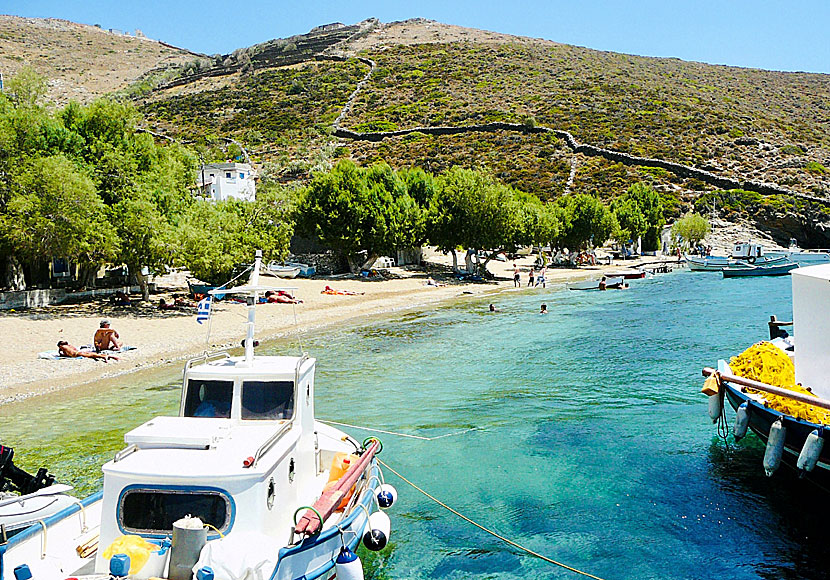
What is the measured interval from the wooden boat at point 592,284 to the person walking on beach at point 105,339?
35.7 m

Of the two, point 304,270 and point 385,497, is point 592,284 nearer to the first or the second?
point 304,270

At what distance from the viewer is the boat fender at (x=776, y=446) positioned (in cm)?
1138

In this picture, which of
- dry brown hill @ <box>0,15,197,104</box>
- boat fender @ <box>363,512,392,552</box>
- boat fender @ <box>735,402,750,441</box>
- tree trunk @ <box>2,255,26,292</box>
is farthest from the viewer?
dry brown hill @ <box>0,15,197,104</box>

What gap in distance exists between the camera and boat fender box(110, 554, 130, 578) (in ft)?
22.4

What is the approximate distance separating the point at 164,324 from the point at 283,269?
2092cm

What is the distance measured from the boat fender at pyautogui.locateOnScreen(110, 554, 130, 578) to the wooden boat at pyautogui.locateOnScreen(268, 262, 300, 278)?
144ft

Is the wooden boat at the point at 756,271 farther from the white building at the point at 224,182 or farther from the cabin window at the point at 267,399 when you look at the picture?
the cabin window at the point at 267,399

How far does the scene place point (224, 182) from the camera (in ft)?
211

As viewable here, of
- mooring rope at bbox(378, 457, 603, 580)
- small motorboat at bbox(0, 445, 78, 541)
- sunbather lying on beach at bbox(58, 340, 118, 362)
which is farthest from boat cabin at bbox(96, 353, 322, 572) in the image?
sunbather lying on beach at bbox(58, 340, 118, 362)

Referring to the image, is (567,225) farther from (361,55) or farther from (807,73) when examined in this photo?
(807,73)

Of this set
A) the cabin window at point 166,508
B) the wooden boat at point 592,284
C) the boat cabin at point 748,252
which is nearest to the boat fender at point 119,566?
the cabin window at point 166,508

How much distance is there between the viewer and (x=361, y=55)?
151625 millimetres

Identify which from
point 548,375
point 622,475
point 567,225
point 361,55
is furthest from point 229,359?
point 361,55

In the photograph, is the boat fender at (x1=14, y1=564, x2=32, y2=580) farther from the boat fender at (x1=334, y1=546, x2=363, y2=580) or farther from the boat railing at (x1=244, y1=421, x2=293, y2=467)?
the boat fender at (x1=334, y1=546, x2=363, y2=580)
